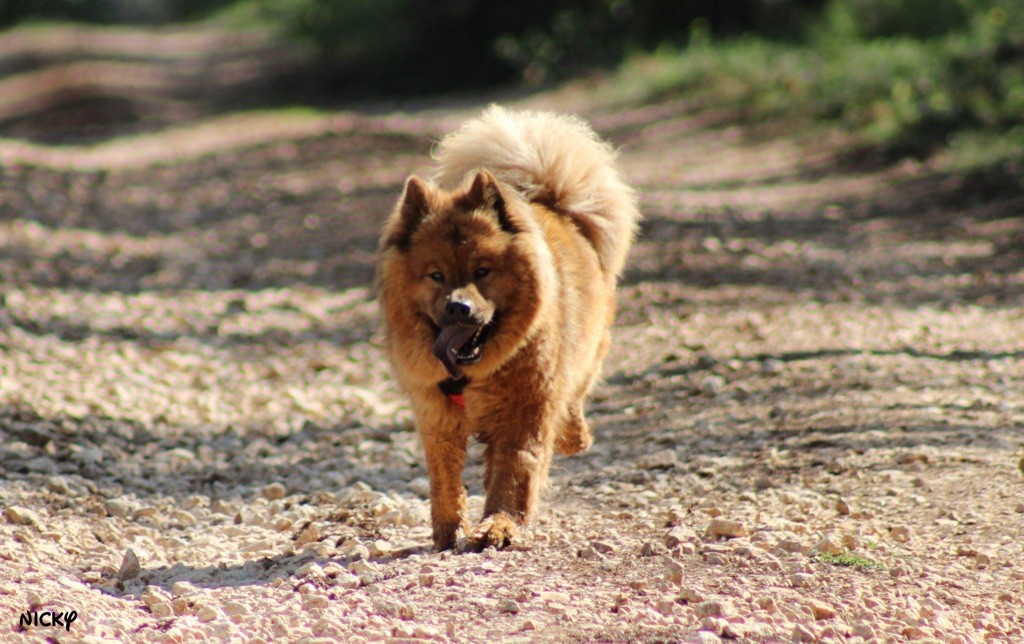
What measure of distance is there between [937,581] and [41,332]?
7.62m

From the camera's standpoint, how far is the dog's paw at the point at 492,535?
18.1ft

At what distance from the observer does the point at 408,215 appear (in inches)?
230

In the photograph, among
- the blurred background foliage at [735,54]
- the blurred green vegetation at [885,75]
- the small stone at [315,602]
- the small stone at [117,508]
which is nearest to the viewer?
the small stone at [315,602]

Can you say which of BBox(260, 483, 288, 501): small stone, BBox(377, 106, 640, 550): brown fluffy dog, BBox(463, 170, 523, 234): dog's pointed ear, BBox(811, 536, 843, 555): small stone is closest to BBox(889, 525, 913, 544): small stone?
BBox(811, 536, 843, 555): small stone

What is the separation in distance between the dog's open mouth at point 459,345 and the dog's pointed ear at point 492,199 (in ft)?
1.63

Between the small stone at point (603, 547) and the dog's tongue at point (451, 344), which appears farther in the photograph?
the dog's tongue at point (451, 344)

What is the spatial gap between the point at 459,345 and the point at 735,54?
20727 millimetres

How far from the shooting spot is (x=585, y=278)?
6.31 meters

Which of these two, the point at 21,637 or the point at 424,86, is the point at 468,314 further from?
the point at 424,86

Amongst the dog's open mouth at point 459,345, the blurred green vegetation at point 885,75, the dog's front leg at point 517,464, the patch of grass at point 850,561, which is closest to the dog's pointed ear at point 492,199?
the dog's open mouth at point 459,345

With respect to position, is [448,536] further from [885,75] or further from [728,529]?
[885,75]

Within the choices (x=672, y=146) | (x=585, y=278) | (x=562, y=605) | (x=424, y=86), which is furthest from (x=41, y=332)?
(x=424, y=86)

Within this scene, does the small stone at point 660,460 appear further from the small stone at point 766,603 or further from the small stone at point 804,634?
the small stone at point 804,634

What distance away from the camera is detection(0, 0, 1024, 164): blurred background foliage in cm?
1677
